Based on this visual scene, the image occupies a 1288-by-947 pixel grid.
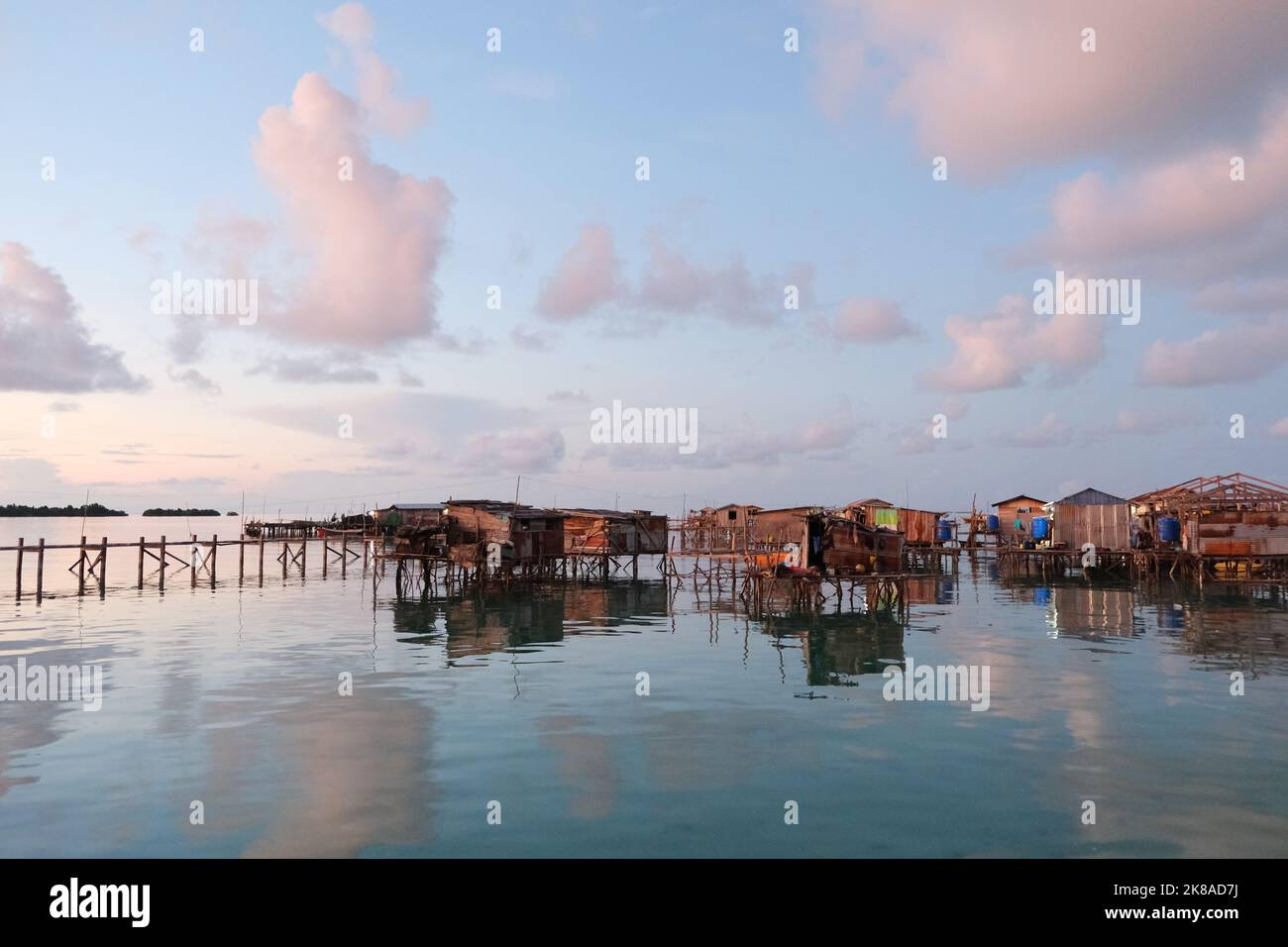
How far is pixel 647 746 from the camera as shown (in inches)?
696

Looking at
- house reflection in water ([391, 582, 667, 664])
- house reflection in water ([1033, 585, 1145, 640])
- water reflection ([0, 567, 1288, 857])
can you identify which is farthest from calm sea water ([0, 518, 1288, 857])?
house reflection in water ([391, 582, 667, 664])

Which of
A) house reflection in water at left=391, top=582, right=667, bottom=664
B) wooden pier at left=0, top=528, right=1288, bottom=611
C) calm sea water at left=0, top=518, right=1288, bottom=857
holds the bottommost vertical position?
house reflection in water at left=391, top=582, right=667, bottom=664

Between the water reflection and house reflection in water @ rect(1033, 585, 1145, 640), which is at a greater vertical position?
house reflection in water @ rect(1033, 585, 1145, 640)

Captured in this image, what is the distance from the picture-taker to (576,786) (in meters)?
15.0

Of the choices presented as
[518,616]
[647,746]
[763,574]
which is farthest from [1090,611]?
[647,746]

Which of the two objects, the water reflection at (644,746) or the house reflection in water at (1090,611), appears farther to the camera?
the house reflection in water at (1090,611)

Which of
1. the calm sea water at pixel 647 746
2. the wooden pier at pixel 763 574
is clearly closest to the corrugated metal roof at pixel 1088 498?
the wooden pier at pixel 763 574

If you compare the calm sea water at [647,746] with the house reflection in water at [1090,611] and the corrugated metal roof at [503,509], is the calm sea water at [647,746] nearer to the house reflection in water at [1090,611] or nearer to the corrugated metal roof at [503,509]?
the house reflection in water at [1090,611]

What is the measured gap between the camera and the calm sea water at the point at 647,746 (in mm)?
12891

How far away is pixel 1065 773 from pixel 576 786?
31.0 feet

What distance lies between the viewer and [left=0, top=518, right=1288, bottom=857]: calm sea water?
12.9m

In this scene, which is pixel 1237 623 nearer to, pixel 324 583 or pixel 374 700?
pixel 374 700

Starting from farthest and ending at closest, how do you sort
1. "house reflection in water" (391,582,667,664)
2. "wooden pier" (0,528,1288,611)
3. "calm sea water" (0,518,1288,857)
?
1. "wooden pier" (0,528,1288,611)
2. "house reflection in water" (391,582,667,664)
3. "calm sea water" (0,518,1288,857)

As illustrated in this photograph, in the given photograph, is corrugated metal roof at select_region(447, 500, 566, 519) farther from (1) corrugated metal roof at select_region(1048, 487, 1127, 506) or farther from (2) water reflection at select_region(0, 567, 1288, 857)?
(1) corrugated metal roof at select_region(1048, 487, 1127, 506)
